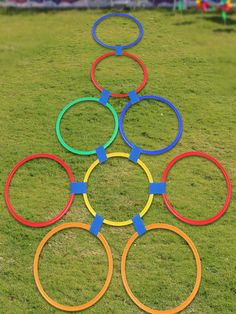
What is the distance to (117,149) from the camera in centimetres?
629

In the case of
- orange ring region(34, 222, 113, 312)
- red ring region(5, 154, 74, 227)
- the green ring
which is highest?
the green ring

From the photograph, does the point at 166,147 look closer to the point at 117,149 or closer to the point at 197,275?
the point at 117,149

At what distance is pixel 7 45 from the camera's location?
7707mm

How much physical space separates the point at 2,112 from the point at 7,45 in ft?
5.49

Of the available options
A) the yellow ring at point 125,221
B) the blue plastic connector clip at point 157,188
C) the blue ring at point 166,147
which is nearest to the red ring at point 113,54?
the blue ring at point 166,147

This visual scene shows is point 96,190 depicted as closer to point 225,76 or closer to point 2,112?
point 2,112

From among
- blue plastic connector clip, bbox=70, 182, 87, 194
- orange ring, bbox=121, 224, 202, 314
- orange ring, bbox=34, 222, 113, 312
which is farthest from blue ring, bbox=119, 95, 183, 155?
orange ring, bbox=34, 222, 113, 312

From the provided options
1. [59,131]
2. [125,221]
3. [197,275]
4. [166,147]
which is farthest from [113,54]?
[197,275]

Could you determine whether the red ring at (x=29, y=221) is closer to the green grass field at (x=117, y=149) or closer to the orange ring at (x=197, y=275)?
the green grass field at (x=117, y=149)

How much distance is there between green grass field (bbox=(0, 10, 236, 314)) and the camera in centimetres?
Result: 526

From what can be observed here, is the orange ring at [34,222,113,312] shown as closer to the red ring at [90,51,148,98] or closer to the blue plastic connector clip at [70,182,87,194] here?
the blue plastic connector clip at [70,182,87,194]

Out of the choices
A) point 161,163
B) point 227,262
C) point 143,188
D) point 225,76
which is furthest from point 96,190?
point 225,76

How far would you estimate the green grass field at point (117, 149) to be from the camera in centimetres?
526

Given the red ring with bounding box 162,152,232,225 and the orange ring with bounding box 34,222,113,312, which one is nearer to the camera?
the orange ring with bounding box 34,222,113,312
